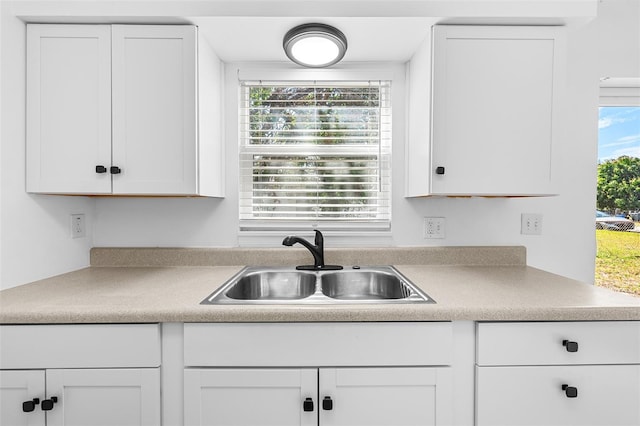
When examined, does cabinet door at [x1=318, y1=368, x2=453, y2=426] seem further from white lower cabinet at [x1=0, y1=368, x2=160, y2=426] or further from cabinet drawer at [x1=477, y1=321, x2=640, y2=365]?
white lower cabinet at [x1=0, y1=368, x2=160, y2=426]

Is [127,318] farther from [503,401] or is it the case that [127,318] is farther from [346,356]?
[503,401]

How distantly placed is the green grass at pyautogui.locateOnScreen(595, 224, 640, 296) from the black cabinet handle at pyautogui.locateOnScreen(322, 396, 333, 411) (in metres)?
1.75

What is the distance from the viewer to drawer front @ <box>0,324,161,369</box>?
1.07m

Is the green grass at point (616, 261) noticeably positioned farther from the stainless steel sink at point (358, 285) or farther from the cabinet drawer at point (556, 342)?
the stainless steel sink at point (358, 285)

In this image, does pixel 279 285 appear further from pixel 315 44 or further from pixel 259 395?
pixel 315 44

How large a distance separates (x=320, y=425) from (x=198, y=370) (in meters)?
0.43

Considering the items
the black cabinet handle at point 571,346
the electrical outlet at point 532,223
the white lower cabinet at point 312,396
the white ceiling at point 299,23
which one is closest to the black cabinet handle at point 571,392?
the black cabinet handle at point 571,346

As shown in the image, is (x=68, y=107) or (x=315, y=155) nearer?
(x=68, y=107)

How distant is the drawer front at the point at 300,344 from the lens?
1095mm

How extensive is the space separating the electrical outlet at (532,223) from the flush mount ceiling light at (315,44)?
130cm

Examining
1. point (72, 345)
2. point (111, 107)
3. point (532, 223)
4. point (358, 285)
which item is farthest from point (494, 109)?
point (72, 345)

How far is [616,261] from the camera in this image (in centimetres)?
193

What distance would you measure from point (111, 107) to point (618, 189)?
262 cm

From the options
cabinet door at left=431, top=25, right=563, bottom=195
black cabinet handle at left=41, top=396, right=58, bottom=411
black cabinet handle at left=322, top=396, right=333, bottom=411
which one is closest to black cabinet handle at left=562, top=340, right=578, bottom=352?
cabinet door at left=431, top=25, right=563, bottom=195
